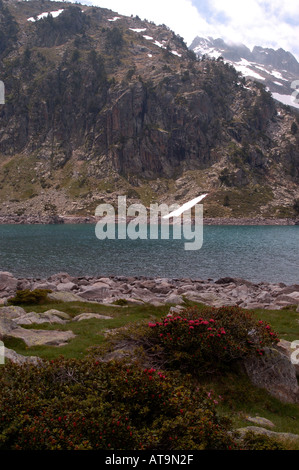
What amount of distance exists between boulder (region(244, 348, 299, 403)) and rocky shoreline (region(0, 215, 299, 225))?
155811 millimetres

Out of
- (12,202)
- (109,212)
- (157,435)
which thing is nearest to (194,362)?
(157,435)

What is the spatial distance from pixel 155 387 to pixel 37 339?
29.6 ft

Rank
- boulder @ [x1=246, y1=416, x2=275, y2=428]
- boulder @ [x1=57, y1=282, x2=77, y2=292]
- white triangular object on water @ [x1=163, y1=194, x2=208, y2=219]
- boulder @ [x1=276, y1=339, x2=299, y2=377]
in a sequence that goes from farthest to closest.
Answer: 1. white triangular object on water @ [x1=163, y1=194, x2=208, y2=219]
2. boulder @ [x1=57, y1=282, x2=77, y2=292]
3. boulder @ [x1=276, y1=339, x2=299, y2=377]
4. boulder @ [x1=246, y1=416, x2=275, y2=428]

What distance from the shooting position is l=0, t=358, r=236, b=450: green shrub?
22.7ft

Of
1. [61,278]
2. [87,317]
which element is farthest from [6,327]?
[61,278]

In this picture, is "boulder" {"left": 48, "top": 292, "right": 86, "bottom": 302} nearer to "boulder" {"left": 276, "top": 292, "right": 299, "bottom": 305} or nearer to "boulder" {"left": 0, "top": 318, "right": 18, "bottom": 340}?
"boulder" {"left": 0, "top": 318, "right": 18, "bottom": 340}

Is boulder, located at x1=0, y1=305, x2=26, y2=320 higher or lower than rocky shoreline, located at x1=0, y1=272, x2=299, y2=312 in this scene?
higher

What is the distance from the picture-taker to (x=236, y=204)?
621ft

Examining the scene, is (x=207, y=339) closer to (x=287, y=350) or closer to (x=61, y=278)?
(x=287, y=350)

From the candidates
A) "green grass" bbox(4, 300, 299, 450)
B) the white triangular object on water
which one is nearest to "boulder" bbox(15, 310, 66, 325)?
"green grass" bbox(4, 300, 299, 450)

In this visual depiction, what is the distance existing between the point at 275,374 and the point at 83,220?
166m

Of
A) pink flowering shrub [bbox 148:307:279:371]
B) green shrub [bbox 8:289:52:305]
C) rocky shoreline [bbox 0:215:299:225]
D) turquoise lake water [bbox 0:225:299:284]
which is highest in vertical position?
rocky shoreline [bbox 0:215:299:225]

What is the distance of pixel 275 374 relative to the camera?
1270cm

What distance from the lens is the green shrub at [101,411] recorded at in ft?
22.7
